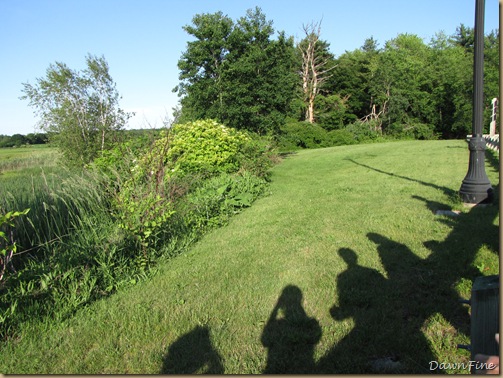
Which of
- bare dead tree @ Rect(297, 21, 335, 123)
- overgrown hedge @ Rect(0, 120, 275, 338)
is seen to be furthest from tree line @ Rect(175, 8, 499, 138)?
overgrown hedge @ Rect(0, 120, 275, 338)

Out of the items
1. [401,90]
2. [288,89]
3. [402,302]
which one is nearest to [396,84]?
[401,90]

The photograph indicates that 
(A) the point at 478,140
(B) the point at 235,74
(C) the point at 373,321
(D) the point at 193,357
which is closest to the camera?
(D) the point at 193,357

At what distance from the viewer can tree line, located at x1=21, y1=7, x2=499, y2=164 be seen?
13.7 meters

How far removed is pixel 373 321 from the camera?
2.98 meters

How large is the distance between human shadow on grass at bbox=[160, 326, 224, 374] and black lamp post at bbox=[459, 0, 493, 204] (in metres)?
5.28

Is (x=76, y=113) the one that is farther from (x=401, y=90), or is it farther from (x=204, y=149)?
(x=401, y=90)

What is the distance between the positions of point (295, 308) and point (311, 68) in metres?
44.3

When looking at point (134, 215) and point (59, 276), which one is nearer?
point (59, 276)

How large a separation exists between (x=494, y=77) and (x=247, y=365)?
41.8 m

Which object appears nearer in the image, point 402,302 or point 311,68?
point 402,302

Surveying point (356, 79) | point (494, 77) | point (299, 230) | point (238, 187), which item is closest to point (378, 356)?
point (299, 230)

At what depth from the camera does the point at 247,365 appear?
2627 mm

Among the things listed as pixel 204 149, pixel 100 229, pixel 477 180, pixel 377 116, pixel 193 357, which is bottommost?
pixel 193 357

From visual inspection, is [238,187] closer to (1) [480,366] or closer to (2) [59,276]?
(2) [59,276]
